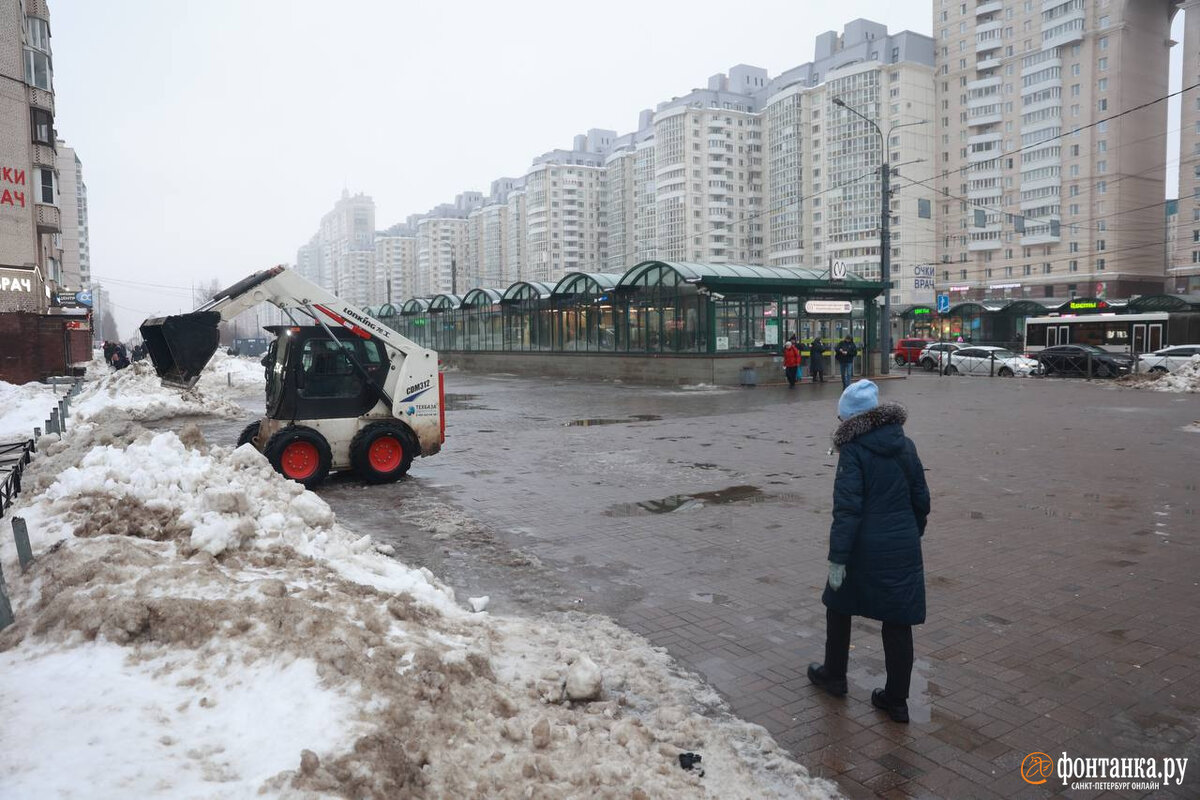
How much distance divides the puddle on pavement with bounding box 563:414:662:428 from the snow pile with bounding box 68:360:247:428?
9870 millimetres

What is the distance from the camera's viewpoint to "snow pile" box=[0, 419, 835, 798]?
314cm

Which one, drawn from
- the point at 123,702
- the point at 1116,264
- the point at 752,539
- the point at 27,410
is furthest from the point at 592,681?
the point at 1116,264

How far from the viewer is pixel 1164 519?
809 centimetres

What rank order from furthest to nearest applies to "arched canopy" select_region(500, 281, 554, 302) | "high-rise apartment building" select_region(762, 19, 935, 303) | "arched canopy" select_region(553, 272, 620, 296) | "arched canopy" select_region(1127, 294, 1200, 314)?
"high-rise apartment building" select_region(762, 19, 935, 303) < "arched canopy" select_region(500, 281, 554, 302) < "arched canopy" select_region(1127, 294, 1200, 314) < "arched canopy" select_region(553, 272, 620, 296)

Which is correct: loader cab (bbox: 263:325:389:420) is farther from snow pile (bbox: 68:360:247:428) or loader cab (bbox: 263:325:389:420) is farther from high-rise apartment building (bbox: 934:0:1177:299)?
high-rise apartment building (bbox: 934:0:1177:299)

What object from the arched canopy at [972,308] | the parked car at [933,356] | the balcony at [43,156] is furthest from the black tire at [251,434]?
the arched canopy at [972,308]

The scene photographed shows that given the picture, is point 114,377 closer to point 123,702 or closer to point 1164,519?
point 123,702

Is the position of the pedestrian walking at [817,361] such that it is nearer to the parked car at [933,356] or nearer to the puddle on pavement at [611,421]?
the parked car at [933,356]

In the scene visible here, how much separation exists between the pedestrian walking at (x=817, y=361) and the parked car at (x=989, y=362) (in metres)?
8.18

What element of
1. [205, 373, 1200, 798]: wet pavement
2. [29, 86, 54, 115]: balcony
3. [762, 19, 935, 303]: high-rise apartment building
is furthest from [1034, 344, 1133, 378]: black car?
[762, 19, 935, 303]: high-rise apartment building

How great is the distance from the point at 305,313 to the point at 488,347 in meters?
37.2

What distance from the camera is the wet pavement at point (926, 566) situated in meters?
4.00

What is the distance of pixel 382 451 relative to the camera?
35.8 ft

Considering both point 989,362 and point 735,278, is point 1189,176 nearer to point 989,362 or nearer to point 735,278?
point 989,362
